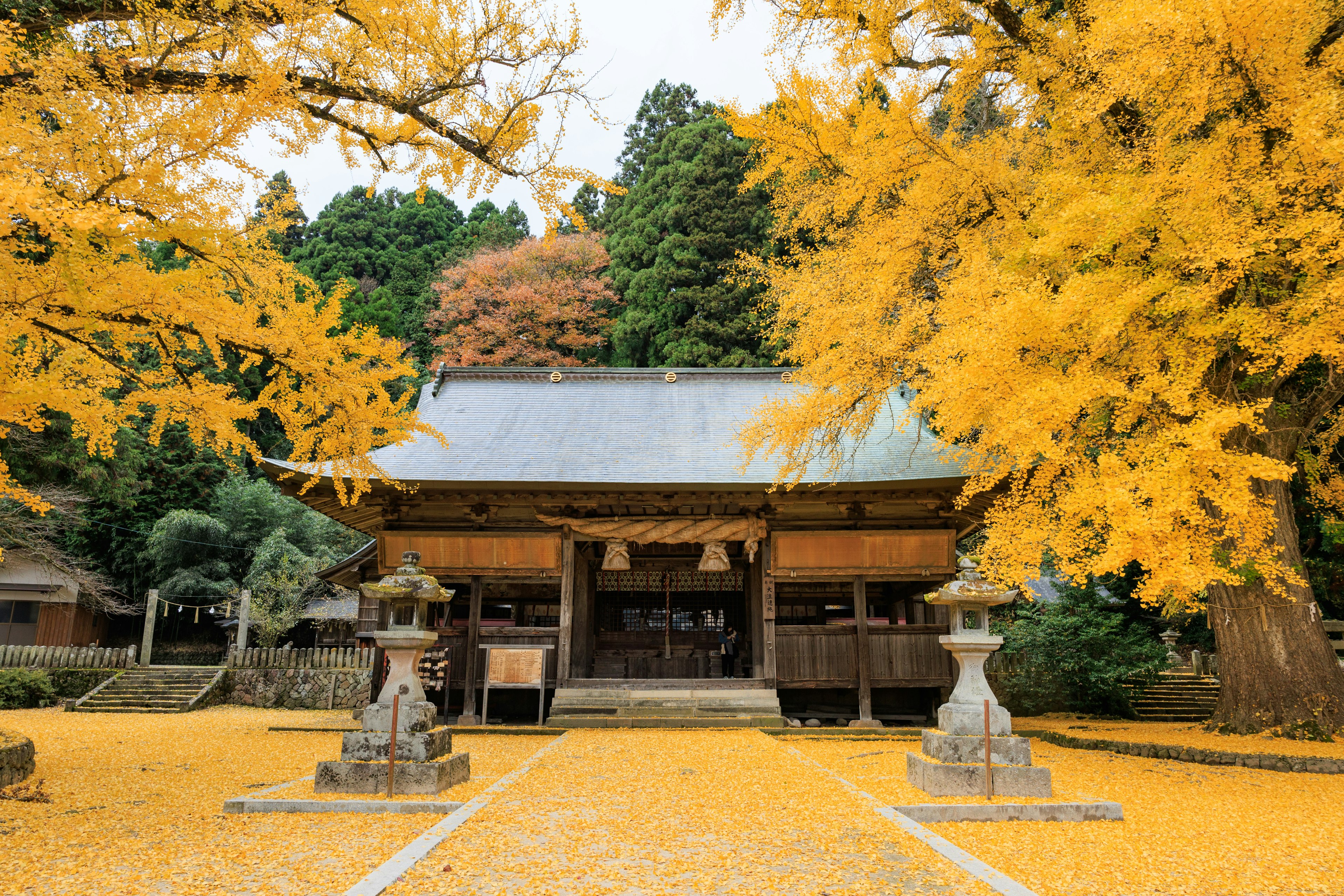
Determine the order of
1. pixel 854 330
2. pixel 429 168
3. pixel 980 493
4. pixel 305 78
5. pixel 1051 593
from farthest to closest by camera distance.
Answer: pixel 1051 593 < pixel 980 493 < pixel 854 330 < pixel 429 168 < pixel 305 78

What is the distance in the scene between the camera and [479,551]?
11562 millimetres

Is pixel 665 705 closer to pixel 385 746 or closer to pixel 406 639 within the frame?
pixel 406 639

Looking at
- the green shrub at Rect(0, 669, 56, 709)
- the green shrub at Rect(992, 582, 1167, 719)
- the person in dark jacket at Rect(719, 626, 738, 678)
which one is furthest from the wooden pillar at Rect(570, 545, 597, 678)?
the green shrub at Rect(0, 669, 56, 709)

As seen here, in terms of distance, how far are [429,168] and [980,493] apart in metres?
8.78

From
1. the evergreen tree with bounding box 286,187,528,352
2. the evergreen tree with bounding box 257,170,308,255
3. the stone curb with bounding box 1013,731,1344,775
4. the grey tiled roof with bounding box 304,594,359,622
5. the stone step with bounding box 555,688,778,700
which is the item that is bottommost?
the stone curb with bounding box 1013,731,1344,775

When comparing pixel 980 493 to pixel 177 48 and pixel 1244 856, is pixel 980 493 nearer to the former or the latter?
pixel 1244 856

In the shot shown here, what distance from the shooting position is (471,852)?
4078 millimetres

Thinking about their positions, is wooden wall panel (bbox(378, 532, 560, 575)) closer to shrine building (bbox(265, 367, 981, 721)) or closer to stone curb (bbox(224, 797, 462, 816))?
shrine building (bbox(265, 367, 981, 721))

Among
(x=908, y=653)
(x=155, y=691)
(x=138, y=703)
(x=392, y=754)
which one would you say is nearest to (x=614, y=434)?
(x=908, y=653)

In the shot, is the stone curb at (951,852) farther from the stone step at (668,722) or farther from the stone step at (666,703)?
the stone step at (666,703)

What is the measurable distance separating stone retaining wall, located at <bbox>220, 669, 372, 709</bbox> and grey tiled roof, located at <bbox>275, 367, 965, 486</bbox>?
6660mm

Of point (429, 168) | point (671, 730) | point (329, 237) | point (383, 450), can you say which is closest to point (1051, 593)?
point (671, 730)

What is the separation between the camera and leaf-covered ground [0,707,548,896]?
3.70 meters

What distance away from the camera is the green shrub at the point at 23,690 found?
49.6 feet
